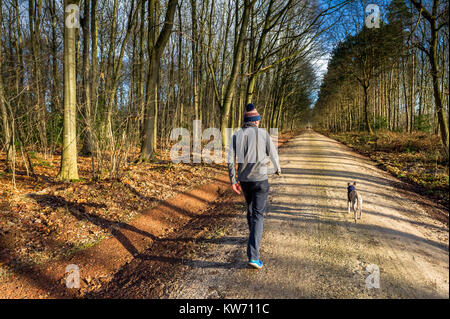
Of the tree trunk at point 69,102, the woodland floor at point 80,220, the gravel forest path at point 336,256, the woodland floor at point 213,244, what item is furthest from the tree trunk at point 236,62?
the gravel forest path at point 336,256

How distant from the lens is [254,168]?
11.5ft

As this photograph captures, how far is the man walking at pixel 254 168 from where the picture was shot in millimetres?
3475

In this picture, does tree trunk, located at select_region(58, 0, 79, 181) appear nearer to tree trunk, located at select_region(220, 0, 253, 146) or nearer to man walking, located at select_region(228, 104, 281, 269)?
man walking, located at select_region(228, 104, 281, 269)

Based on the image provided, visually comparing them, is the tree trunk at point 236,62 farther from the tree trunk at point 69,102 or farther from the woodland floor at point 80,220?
the tree trunk at point 69,102

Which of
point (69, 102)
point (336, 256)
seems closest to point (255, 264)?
point (336, 256)

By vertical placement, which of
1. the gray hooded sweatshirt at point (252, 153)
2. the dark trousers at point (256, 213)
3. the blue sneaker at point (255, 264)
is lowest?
the blue sneaker at point (255, 264)

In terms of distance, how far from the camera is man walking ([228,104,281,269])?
3.47m

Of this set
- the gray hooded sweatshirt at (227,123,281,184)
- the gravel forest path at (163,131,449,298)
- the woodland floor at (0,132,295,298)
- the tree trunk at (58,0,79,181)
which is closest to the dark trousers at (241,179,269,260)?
the gray hooded sweatshirt at (227,123,281,184)

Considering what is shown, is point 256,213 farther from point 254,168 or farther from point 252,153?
point 252,153

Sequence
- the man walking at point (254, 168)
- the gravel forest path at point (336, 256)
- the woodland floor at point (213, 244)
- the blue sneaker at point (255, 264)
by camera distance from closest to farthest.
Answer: the gravel forest path at point (336, 256) < the woodland floor at point (213, 244) < the blue sneaker at point (255, 264) < the man walking at point (254, 168)

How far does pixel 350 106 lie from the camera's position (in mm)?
36281

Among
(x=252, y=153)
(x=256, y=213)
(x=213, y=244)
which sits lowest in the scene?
(x=213, y=244)

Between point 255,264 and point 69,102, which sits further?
point 69,102
